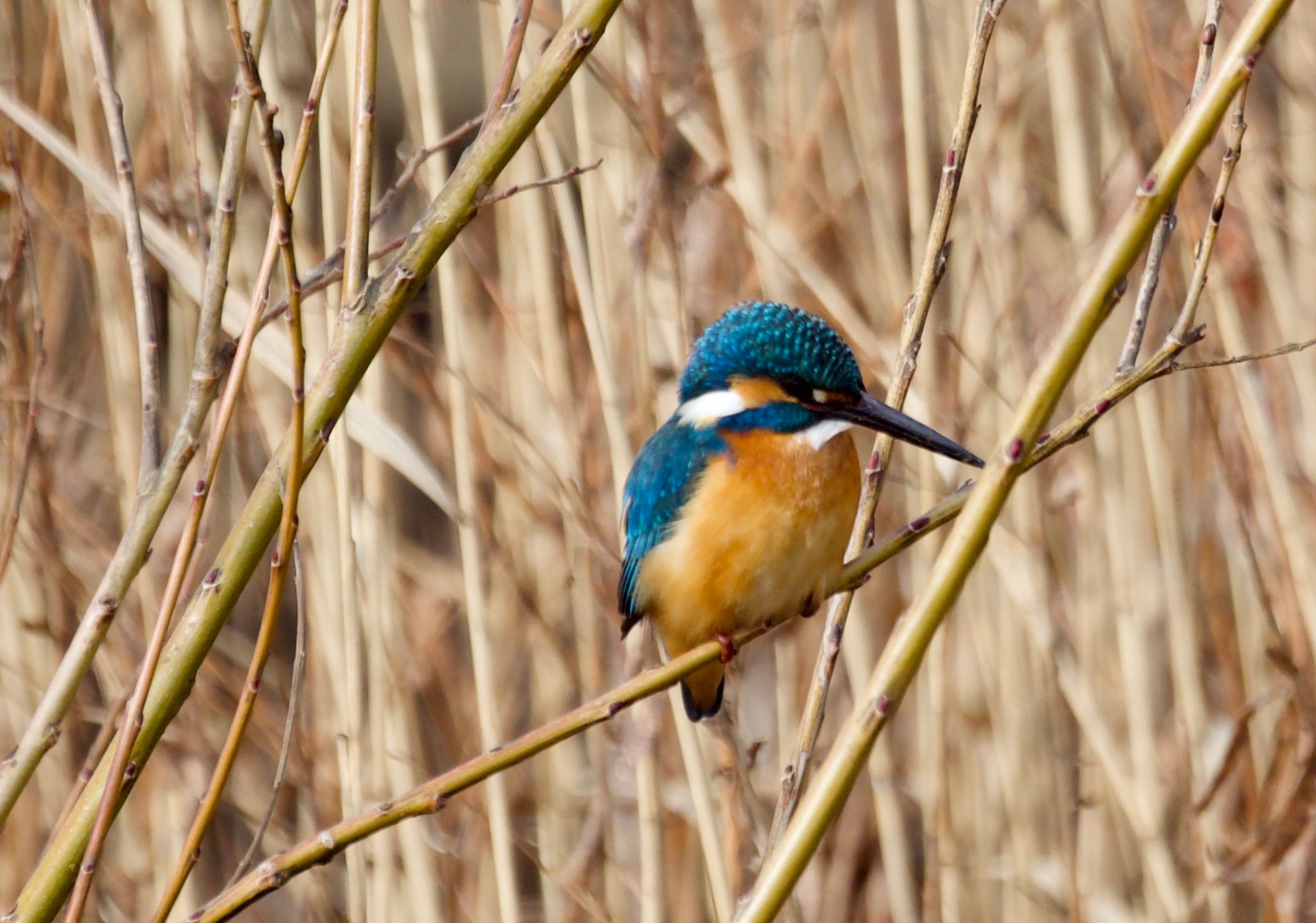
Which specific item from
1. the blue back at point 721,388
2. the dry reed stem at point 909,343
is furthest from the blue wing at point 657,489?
the dry reed stem at point 909,343

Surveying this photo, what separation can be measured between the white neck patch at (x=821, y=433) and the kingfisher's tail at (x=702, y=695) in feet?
1.51

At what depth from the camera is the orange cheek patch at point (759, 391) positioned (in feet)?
6.19

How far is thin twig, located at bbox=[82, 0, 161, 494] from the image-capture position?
46.3 inches

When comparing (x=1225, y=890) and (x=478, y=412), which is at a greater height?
(x=478, y=412)

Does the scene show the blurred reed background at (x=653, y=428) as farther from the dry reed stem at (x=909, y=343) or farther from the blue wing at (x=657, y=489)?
the dry reed stem at (x=909, y=343)

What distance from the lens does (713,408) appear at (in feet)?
6.48

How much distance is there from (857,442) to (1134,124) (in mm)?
1386

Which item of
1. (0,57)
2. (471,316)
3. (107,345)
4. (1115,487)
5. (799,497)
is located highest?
(0,57)

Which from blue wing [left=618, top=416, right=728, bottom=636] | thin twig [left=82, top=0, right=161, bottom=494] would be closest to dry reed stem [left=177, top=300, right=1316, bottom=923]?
thin twig [left=82, top=0, right=161, bottom=494]

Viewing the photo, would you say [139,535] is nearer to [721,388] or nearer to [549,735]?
[549,735]

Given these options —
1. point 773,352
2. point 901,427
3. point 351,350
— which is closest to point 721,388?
point 773,352

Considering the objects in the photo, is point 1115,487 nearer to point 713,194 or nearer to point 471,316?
point 713,194

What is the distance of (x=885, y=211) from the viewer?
236 cm

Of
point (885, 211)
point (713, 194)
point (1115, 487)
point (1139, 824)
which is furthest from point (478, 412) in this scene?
point (1139, 824)
